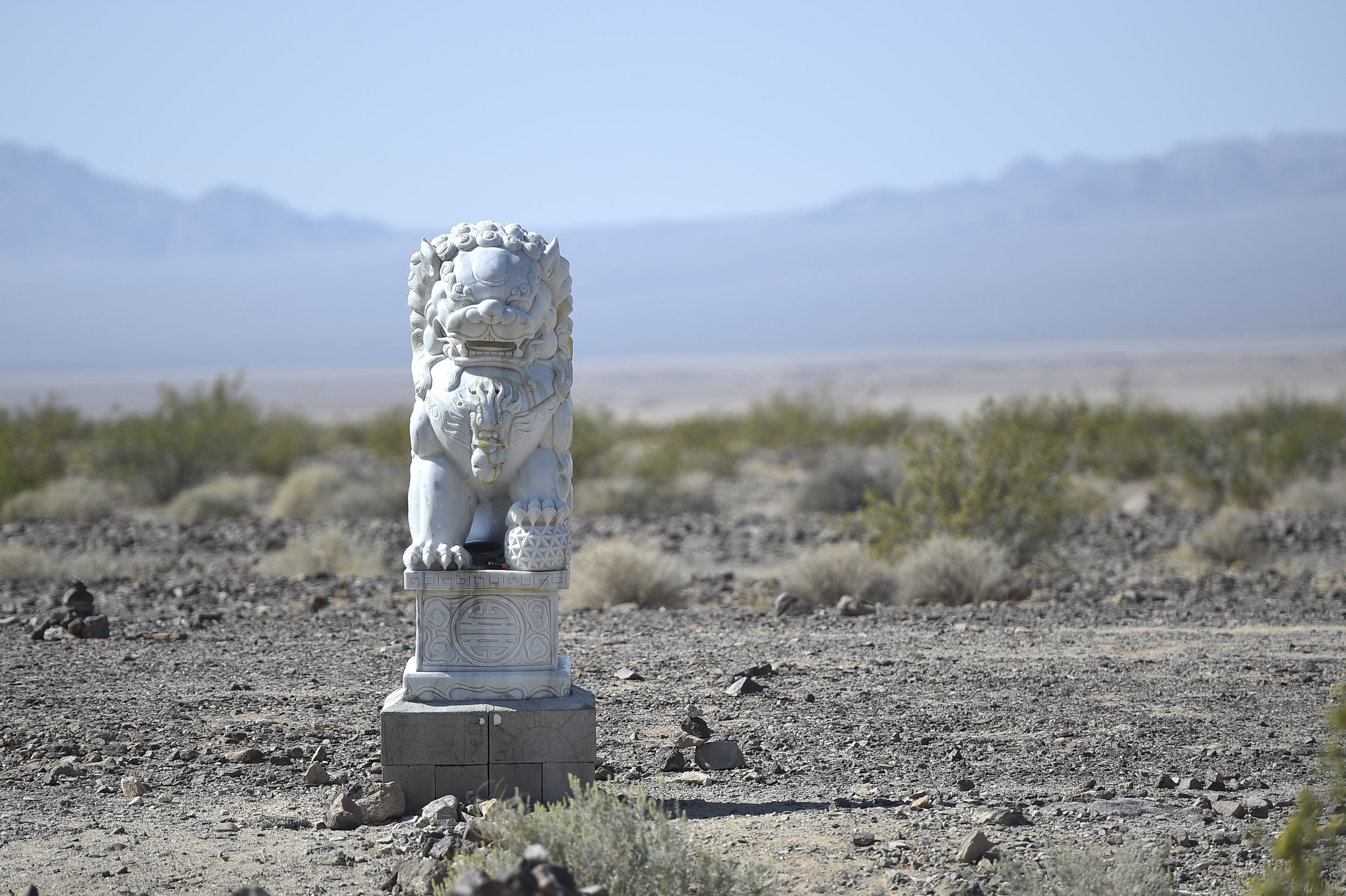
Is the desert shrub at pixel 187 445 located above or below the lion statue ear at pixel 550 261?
below

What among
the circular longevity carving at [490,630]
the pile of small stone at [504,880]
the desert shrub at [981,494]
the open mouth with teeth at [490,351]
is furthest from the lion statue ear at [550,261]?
the desert shrub at [981,494]

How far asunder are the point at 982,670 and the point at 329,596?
18.9ft

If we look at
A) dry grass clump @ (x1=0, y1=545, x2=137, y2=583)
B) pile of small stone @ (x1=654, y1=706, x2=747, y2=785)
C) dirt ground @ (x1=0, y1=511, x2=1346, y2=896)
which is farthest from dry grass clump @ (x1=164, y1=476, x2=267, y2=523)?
pile of small stone @ (x1=654, y1=706, x2=747, y2=785)

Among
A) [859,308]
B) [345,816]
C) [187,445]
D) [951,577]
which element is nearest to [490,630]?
[345,816]

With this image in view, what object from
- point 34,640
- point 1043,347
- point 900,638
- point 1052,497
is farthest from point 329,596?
point 1043,347

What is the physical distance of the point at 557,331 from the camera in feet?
19.2

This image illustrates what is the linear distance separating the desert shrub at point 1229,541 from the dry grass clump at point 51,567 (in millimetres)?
10648

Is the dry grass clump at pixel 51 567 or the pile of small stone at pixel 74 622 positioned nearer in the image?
the pile of small stone at pixel 74 622

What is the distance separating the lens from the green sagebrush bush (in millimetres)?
3145

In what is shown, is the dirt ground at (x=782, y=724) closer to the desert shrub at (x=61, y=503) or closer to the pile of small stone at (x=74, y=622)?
the pile of small stone at (x=74, y=622)

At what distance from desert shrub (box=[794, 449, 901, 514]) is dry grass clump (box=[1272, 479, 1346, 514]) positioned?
5.17m

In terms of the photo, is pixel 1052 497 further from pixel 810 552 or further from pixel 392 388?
pixel 392 388

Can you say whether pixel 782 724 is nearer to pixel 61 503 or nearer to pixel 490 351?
pixel 490 351

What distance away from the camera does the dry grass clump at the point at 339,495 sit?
17.6 meters
